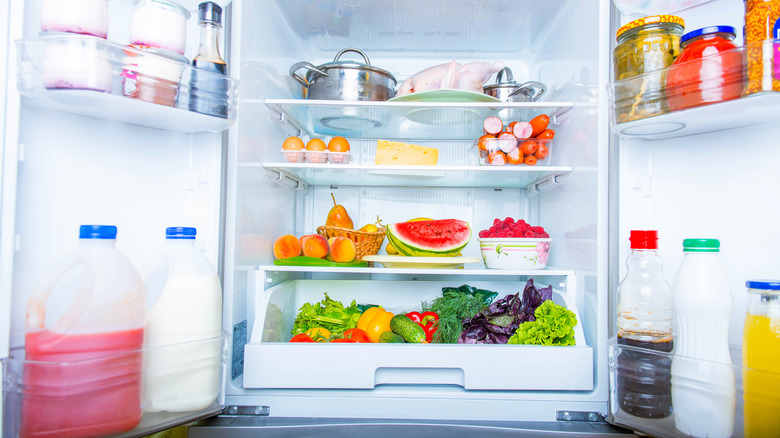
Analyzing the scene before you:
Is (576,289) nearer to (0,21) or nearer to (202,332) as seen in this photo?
(202,332)

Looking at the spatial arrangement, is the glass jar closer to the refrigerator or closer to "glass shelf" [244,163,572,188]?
the refrigerator

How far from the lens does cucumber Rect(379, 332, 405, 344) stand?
1.30 m

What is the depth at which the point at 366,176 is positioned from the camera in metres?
1.63

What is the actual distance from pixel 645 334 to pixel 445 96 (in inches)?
35.5

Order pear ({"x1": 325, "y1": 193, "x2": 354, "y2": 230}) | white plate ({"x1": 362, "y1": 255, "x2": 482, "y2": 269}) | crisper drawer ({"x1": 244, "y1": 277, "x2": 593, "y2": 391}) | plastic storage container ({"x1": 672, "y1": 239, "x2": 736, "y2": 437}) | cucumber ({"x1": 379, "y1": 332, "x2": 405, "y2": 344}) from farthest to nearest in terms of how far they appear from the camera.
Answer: pear ({"x1": 325, "y1": 193, "x2": 354, "y2": 230}) < white plate ({"x1": 362, "y1": 255, "x2": 482, "y2": 269}) < cucumber ({"x1": 379, "y1": 332, "x2": 405, "y2": 344}) < crisper drawer ({"x1": 244, "y1": 277, "x2": 593, "y2": 391}) < plastic storage container ({"x1": 672, "y1": 239, "x2": 736, "y2": 437})

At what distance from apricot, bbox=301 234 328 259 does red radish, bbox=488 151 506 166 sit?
650 millimetres

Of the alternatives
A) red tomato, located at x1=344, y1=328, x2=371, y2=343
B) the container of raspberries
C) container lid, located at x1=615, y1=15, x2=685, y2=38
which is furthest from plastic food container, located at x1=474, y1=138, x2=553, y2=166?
red tomato, located at x1=344, y1=328, x2=371, y2=343

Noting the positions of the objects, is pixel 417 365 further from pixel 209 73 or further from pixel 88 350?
pixel 209 73

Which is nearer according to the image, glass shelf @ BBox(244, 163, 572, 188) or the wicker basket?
glass shelf @ BBox(244, 163, 572, 188)

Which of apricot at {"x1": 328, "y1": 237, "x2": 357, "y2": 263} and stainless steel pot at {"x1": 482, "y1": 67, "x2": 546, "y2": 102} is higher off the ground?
stainless steel pot at {"x1": 482, "y1": 67, "x2": 546, "y2": 102}

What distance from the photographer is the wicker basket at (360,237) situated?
1.56m

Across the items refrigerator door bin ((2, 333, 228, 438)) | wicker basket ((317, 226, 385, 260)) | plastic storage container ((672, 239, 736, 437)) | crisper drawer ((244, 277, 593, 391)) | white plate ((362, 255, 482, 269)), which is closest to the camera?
refrigerator door bin ((2, 333, 228, 438))

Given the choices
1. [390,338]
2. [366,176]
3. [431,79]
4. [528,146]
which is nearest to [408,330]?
[390,338]

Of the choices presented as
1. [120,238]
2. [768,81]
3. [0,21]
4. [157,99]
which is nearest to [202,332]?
[120,238]
